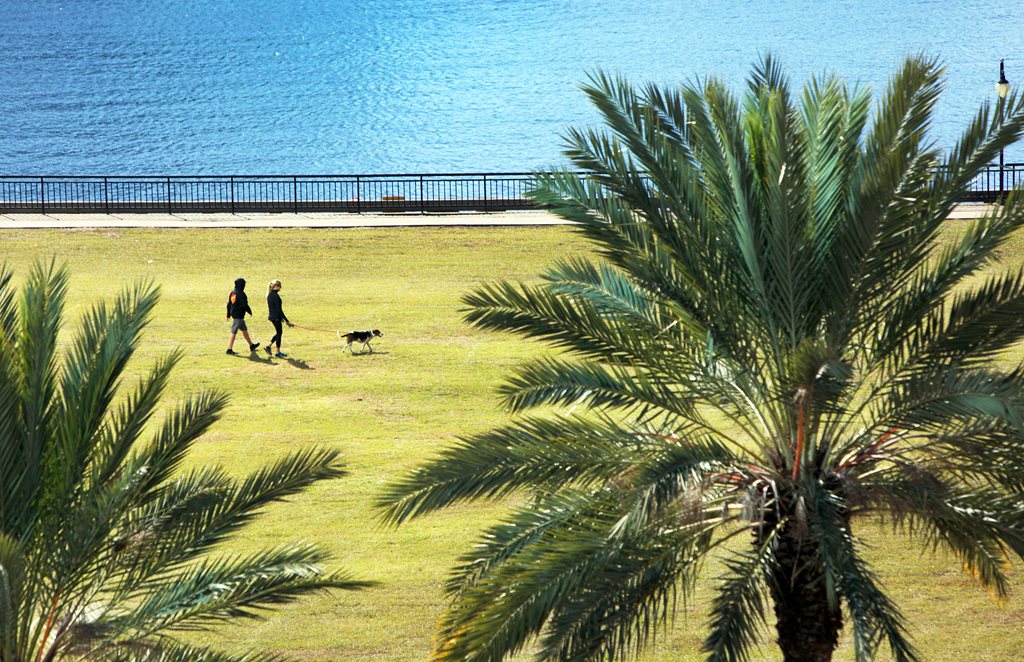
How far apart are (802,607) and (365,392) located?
41.5 ft

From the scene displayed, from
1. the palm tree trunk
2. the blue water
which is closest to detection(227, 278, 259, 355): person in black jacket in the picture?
the palm tree trunk

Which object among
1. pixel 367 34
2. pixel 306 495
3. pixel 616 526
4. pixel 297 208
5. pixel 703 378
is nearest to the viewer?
pixel 616 526

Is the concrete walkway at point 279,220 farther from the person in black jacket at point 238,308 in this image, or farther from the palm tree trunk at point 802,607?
the palm tree trunk at point 802,607

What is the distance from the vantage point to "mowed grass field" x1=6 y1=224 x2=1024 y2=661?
40.7 feet

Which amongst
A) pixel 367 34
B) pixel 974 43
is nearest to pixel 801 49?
pixel 974 43

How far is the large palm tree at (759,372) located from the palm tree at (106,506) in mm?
1164

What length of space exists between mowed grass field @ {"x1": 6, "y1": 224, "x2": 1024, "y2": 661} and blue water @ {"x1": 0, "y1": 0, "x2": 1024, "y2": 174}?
38.1 metres

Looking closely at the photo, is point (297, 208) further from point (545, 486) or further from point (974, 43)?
point (974, 43)

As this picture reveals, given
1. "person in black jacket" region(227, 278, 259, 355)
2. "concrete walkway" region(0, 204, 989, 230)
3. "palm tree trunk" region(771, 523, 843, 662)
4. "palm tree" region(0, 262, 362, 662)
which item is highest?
"concrete walkway" region(0, 204, 989, 230)

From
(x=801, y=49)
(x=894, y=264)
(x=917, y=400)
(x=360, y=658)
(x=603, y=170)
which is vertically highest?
(x=801, y=49)

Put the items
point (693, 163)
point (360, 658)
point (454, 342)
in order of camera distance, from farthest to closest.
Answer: point (454, 342), point (360, 658), point (693, 163)

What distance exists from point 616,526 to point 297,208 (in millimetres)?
30060

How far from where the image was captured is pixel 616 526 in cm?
794

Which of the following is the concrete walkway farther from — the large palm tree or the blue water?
the blue water
